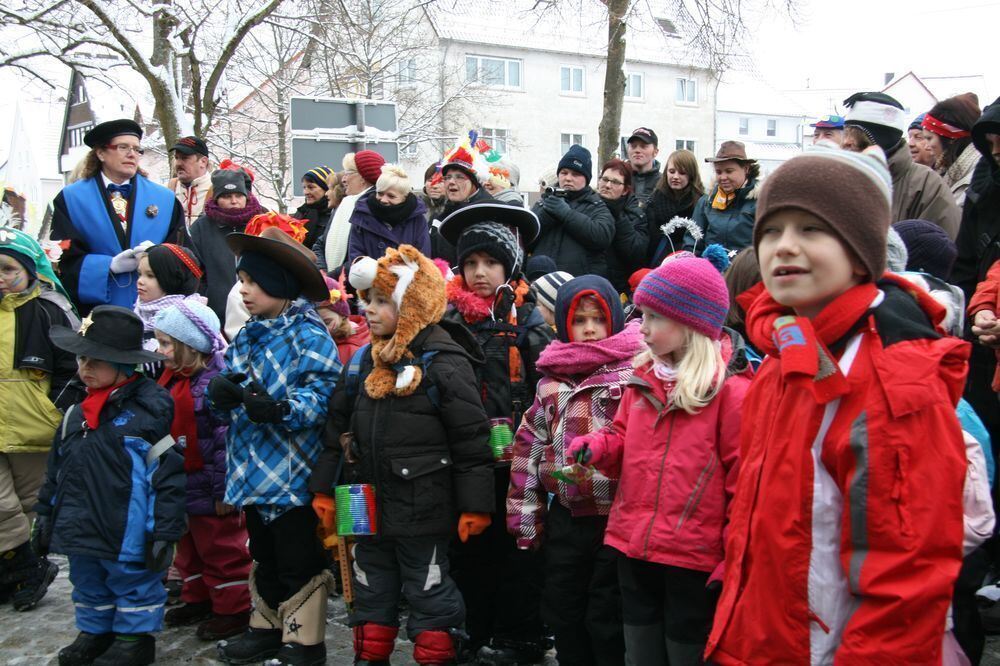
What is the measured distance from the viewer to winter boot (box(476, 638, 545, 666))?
14.4 feet

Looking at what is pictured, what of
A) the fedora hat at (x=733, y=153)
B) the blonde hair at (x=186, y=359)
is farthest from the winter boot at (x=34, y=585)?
the fedora hat at (x=733, y=153)

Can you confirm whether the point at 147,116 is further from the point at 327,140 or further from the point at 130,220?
the point at 130,220

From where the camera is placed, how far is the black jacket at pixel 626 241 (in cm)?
712

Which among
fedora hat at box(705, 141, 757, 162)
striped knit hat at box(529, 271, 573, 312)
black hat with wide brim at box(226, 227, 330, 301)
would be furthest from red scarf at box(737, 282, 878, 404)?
fedora hat at box(705, 141, 757, 162)

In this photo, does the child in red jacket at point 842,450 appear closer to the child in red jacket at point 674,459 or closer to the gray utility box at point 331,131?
the child in red jacket at point 674,459

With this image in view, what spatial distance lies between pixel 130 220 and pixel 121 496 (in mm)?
2606

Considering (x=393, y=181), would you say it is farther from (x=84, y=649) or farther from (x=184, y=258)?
(x=84, y=649)

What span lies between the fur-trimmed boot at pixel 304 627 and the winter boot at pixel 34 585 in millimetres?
1936

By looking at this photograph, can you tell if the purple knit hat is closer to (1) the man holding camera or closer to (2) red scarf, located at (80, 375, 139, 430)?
(2) red scarf, located at (80, 375, 139, 430)

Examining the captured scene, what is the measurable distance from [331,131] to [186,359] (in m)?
6.29

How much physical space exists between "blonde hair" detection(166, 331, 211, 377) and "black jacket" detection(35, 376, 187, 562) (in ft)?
1.18

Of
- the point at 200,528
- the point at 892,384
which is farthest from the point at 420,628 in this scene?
the point at 892,384

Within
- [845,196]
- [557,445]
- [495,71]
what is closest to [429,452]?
[557,445]

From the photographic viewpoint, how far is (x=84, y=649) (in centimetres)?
442
